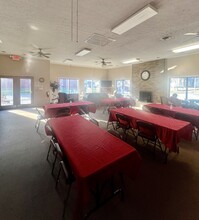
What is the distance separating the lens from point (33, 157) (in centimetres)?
291

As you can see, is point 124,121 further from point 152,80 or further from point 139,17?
point 152,80

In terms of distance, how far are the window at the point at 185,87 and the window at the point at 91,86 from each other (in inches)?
237

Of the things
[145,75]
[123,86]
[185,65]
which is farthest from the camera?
[123,86]

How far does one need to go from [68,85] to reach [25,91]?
10.6 feet

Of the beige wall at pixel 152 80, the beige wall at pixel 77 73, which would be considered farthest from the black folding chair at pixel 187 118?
the beige wall at pixel 77 73

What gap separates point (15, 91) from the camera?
790 centimetres

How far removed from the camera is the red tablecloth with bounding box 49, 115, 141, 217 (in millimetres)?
1332

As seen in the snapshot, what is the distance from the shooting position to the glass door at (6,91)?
7.62 metres

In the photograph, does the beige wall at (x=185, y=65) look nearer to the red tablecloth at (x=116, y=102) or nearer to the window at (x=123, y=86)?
the red tablecloth at (x=116, y=102)

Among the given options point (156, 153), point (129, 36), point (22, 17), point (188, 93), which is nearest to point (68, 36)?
point (22, 17)

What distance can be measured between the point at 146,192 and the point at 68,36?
4385 millimetres

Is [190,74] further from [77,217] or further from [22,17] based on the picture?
[77,217]

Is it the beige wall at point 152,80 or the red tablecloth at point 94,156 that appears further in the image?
the beige wall at point 152,80

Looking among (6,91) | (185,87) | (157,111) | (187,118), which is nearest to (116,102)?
(157,111)
